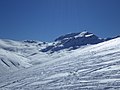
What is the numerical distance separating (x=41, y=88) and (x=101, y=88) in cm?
560

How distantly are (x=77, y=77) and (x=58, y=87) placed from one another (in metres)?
1.98

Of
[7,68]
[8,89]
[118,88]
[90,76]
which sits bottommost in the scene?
[118,88]

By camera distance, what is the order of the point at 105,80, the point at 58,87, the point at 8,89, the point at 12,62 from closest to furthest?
the point at 105,80 < the point at 58,87 < the point at 8,89 < the point at 12,62

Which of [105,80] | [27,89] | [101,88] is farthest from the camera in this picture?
[27,89]

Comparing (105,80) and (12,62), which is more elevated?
(12,62)

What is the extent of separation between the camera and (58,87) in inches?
658

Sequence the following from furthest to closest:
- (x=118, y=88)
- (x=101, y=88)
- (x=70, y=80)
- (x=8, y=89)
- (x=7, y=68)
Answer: (x=7, y=68) → (x=8, y=89) → (x=70, y=80) → (x=101, y=88) → (x=118, y=88)

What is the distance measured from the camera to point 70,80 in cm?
1780

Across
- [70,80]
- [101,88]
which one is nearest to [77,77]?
[70,80]

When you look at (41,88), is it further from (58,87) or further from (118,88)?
(118,88)

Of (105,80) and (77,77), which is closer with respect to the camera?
(105,80)

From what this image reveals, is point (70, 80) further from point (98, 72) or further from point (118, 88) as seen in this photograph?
point (118, 88)

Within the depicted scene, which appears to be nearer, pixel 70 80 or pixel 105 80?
pixel 105 80

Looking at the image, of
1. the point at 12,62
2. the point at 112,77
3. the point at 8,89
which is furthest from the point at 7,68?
the point at 112,77
